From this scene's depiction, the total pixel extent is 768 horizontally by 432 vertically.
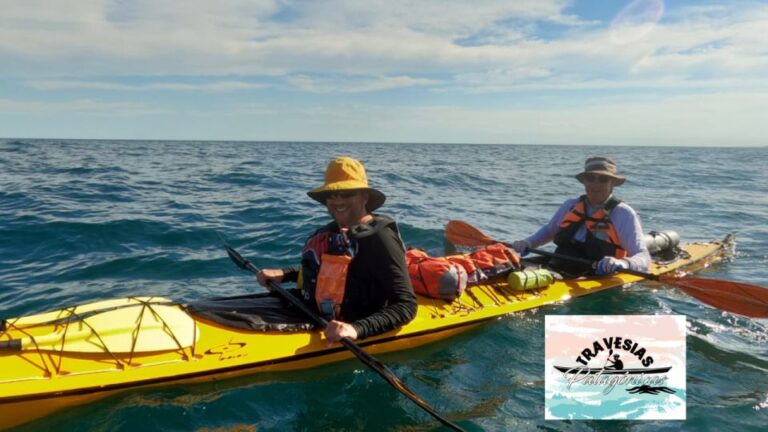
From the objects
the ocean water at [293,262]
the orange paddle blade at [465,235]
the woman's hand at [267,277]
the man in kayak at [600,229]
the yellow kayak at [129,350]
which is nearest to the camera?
the yellow kayak at [129,350]

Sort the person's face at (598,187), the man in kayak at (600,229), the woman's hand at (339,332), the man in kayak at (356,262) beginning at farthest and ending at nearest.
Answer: the person's face at (598,187) → the man in kayak at (600,229) → the man in kayak at (356,262) → the woman's hand at (339,332)

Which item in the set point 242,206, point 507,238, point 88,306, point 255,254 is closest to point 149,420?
point 88,306

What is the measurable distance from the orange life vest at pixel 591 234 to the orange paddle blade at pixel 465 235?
1.33m

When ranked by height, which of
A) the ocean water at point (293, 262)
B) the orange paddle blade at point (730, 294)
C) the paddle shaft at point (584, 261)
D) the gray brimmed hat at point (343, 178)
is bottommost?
the ocean water at point (293, 262)

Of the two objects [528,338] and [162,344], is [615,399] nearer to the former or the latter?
[528,338]

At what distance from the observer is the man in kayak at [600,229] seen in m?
6.54

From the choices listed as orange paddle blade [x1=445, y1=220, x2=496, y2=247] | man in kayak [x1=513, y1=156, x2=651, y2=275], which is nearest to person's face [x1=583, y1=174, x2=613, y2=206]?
man in kayak [x1=513, y1=156, x2=651, y2=275]

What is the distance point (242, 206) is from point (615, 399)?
35.8ft

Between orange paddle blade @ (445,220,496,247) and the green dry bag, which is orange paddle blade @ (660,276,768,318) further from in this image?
orange paddle blade @ (445,220,496,247)

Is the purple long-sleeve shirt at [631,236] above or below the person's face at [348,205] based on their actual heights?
below

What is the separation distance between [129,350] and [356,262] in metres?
1.91

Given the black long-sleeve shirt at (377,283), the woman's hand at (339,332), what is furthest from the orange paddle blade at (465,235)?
the woman's hand at (339,332)

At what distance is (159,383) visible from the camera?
154 inches

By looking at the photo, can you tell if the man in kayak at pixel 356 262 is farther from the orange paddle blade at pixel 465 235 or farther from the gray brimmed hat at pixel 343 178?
the orange paddle blade at pixel 465 235
